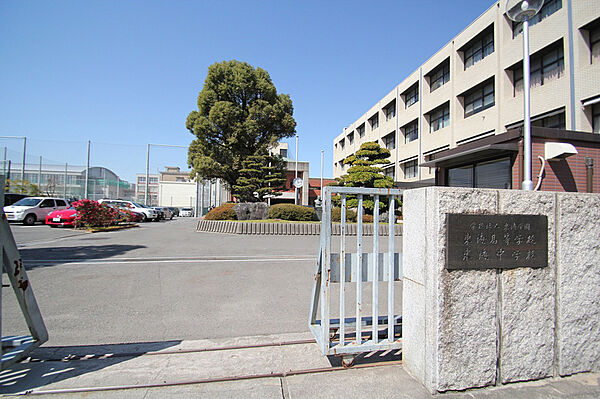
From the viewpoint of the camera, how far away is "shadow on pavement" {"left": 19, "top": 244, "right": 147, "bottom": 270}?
7.00m

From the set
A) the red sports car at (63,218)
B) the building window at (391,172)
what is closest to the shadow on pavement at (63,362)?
the red sports car at (63,218)

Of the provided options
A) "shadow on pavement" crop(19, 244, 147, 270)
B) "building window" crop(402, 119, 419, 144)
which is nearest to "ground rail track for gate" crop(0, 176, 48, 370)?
"shadow on pavement" crop(19, 244, 147, 270)

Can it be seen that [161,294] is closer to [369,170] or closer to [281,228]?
[281,228]

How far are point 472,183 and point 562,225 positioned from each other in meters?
11.2

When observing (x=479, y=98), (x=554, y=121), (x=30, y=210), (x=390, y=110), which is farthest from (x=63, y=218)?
(x=390, y=110)

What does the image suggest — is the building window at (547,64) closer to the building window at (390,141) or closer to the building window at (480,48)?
the building window at (480,48)

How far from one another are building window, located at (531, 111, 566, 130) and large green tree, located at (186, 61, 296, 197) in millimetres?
14430

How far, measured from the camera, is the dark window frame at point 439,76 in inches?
925

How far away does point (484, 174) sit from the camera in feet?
38.8

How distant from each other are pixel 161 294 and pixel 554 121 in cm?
1920

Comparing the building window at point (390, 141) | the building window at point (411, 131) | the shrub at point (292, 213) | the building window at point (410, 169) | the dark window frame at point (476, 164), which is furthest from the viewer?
the building window at point (390, 141)

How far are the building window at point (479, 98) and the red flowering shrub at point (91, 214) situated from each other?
2411 cm

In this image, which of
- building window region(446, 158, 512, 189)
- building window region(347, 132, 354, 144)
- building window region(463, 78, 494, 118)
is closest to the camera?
building window region(446, 158, 512, 189)

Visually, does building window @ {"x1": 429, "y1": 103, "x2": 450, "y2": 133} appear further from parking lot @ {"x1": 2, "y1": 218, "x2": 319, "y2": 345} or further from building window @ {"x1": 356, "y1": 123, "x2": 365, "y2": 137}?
parking lot @ {"x1": 2, "y1": 218, "x2": 319, "y2": 345}
